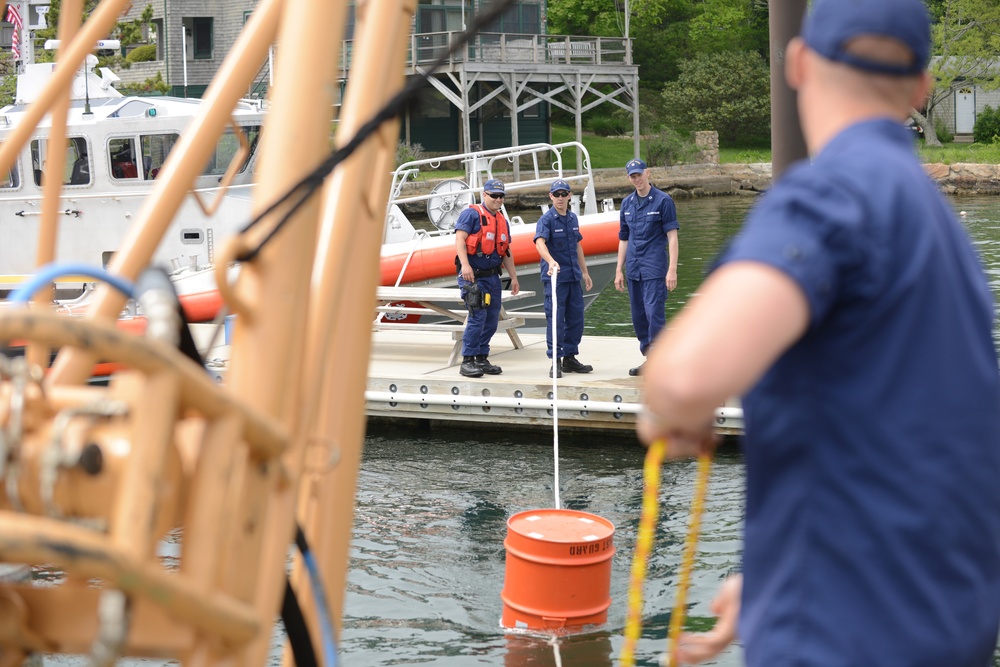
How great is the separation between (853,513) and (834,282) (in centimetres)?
32

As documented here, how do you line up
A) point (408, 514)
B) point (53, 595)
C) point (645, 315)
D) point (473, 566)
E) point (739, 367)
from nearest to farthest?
point (739, 367) < point (53, 595) < point (473, 566) < point (408, 514) < point (645, 315)

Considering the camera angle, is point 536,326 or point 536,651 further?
point 536,326

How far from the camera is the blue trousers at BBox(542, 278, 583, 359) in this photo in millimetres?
11195

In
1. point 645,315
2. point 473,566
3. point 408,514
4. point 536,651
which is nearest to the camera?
point 536,651

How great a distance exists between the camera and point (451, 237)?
1437cm

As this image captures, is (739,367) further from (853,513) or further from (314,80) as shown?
(314,80)

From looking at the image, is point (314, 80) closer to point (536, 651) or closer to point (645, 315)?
point (536, 651)

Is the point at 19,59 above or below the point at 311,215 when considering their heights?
above

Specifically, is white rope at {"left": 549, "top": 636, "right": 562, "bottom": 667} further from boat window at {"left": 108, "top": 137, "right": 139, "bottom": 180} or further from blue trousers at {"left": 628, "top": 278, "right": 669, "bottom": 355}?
boat window at {"left": 108, "top": 137, "right": 139, "bottom": 180}

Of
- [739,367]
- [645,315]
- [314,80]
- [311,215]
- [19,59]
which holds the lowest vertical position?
[645,315]

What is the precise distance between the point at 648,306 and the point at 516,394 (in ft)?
4.76

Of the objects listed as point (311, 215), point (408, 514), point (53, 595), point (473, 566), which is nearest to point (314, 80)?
point (311, 215)

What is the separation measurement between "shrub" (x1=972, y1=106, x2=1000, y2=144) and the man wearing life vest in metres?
39.0

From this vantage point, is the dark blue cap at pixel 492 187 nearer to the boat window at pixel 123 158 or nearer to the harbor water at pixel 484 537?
the harbor water at pixel 484 537
